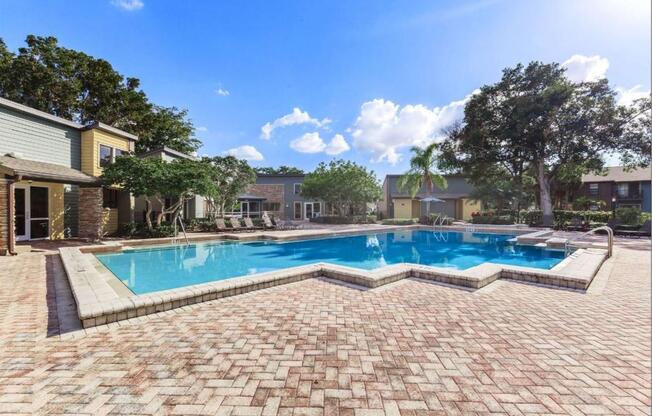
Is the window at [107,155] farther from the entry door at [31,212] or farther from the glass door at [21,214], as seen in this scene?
the glass door at [21,214]

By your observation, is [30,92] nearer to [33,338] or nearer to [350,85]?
[350,85]

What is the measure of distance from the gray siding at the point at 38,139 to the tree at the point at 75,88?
9.40m

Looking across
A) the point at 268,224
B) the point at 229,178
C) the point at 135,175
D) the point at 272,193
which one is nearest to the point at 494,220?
the point at 268,224

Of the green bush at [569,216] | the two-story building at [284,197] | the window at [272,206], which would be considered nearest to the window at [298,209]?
the two-story building at [284,197]

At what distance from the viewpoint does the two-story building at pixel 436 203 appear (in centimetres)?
2930

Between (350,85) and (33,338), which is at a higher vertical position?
(350,85)

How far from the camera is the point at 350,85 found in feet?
53.4

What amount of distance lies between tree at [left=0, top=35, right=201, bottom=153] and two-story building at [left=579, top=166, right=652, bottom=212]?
4452 cm

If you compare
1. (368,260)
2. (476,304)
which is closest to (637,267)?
(476,304)

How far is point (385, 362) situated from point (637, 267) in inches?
329

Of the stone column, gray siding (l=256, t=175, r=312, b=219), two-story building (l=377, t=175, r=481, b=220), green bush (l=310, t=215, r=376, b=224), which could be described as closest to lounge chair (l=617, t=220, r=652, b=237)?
two-story building (l=377, t=175, r=481, b=220)

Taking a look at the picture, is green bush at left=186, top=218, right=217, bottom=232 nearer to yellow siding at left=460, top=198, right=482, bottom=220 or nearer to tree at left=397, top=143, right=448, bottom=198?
tree at left=397, top=143, right=448, bottom=198

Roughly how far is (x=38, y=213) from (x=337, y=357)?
565 inches

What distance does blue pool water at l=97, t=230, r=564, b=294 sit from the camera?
772 cm
